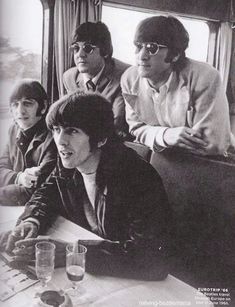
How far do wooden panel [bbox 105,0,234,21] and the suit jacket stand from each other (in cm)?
16

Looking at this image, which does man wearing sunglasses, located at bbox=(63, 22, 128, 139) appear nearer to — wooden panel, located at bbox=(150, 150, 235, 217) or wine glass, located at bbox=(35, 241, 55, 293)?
wooden panel, located at bbox=(150, 150, 235, 217)

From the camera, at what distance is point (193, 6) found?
39.8 inches

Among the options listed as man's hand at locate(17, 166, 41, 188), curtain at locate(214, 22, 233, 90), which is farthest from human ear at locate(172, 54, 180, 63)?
man's hand at locate(17, 166, 41, 188)

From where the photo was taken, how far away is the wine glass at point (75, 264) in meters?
0.75

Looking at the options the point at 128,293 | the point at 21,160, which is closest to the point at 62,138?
the point at 21,160

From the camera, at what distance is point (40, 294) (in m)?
0.74

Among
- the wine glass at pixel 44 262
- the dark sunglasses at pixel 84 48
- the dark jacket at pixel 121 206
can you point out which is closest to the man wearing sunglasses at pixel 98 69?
the dark sunglasses at pixel 84 48

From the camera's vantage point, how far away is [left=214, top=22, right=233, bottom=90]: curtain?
38.9 inches

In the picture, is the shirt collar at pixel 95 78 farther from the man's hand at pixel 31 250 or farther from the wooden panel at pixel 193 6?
the man's hand at pixel 31 250

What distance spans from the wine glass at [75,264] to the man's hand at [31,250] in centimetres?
3

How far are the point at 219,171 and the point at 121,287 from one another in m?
0.39

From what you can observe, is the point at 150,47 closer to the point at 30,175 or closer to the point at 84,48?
the point at 84,48

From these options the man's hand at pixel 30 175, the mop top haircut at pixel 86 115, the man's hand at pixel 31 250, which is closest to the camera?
the man's hand at pixel 31 250

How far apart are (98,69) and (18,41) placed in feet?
0.71
